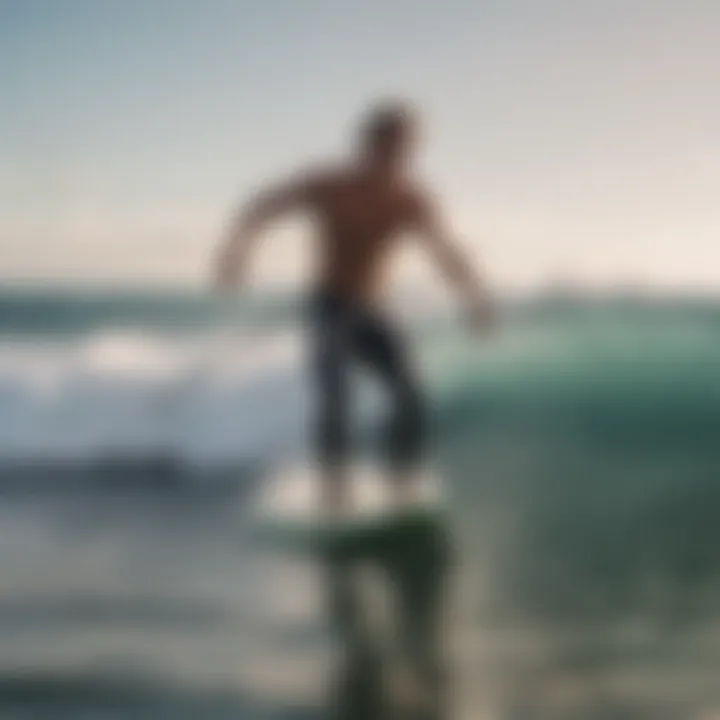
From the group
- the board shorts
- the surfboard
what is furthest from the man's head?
the surfboard

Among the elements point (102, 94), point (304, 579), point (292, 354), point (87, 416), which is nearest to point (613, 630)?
point (304, 579)

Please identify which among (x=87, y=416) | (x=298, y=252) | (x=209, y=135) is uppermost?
(x=209, y=135)

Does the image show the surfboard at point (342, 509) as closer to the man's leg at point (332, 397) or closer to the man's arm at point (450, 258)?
the man's leg at point (332, 397)

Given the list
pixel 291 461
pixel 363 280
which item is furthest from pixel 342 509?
pixel 363 280

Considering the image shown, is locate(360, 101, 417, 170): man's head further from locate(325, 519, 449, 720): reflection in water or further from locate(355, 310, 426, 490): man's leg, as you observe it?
locate(325, 519, 449, 720): reflection in water

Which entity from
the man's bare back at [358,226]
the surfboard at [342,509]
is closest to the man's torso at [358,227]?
the man's bare back at [358,226]

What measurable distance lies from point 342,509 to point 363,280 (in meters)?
0.23

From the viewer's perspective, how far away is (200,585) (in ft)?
3.38

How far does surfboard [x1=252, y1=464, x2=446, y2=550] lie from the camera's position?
3.44 feet

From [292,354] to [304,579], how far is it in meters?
0.22

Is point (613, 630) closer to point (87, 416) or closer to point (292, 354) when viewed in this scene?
point (292, 354)

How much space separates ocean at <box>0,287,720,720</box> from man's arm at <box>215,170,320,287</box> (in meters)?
0.04

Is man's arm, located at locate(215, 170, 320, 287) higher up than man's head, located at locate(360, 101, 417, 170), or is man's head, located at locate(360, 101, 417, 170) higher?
man's head, located at locate(360, 101, 417, 170)

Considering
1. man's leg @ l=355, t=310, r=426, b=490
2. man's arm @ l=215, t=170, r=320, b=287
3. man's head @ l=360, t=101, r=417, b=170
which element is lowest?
man's leg @ l=355, t=310, r=426, b=490
